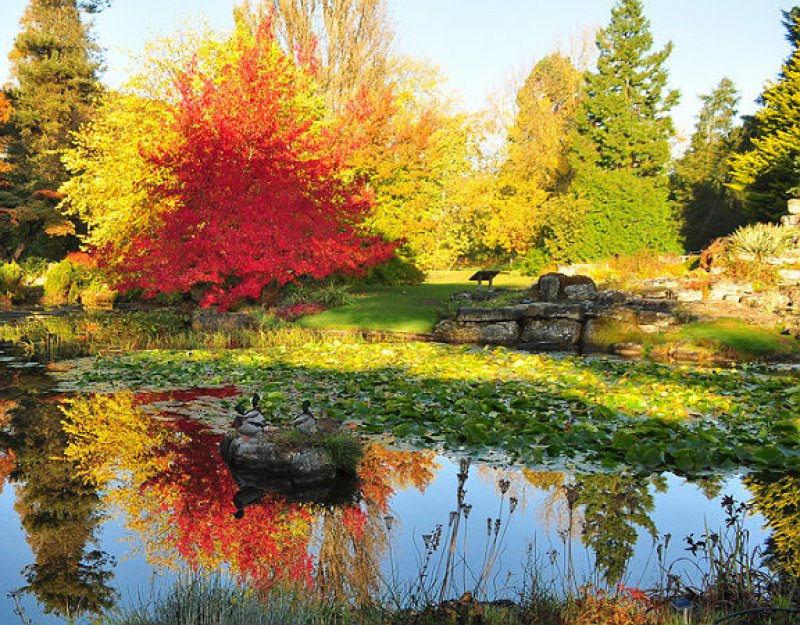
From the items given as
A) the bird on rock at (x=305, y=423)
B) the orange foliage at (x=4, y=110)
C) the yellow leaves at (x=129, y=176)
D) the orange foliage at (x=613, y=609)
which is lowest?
the orange foliage at (x=613, y=609)

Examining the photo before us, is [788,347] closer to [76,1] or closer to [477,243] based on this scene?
[477,243]

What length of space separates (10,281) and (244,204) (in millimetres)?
14491

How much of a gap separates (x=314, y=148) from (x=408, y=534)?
15.5 metres

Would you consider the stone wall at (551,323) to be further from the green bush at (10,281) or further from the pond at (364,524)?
the green bush at (10,281)

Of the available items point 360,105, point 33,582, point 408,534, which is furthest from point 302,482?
point 360,105

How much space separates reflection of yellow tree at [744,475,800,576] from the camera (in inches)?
210

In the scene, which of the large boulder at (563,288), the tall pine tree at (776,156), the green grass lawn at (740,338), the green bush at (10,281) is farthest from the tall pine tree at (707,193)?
the green bush at (10,281)

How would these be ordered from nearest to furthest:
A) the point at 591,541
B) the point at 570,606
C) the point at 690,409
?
1. the point at 570,606
2. the point at 591,541
3. the point at 690,409

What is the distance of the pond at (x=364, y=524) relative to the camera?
4.76m

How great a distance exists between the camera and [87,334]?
18125mm

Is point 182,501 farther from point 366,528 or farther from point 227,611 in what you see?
point 227,611

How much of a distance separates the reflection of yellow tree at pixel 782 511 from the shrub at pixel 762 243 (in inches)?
653

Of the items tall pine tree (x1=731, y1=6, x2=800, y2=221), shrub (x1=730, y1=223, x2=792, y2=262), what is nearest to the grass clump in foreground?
shrub (x1=730, y1=223, x2=792, y2=262)

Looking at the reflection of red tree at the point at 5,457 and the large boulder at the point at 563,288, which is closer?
the reflection of red tree at the point at 5,457
